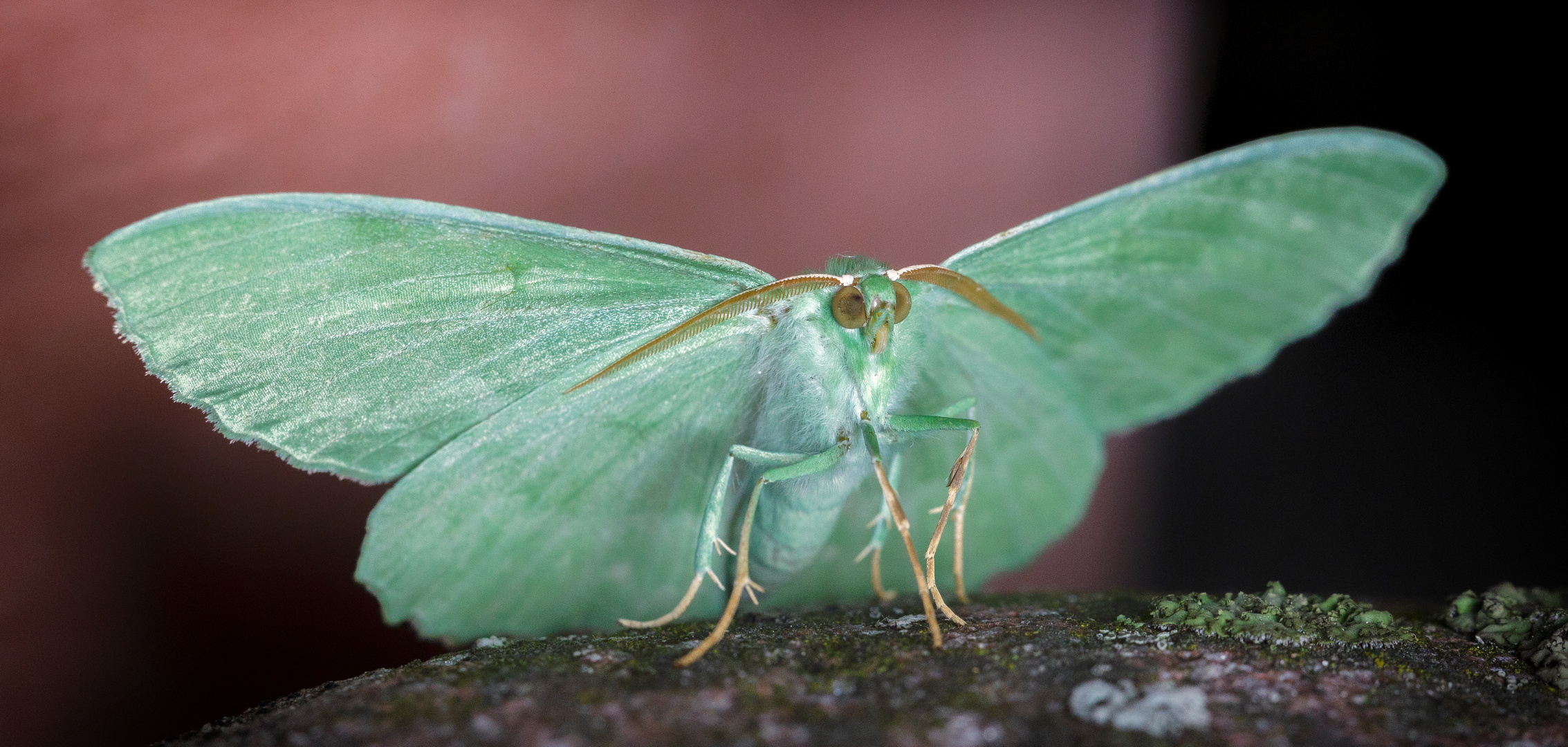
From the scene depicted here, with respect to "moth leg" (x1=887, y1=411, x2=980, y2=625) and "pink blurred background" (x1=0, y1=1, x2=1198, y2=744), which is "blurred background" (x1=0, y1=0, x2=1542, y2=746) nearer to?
"pink blurred background" (x1=0, y1=1, x2=1198, y2=744)

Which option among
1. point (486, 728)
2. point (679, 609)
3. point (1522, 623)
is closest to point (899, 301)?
point (679, 609)

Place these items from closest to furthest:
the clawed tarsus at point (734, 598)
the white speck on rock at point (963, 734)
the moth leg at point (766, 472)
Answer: the white speck on rock at point (963, 734), the clawed tarsus at point (734, 598), the moth leg at point (766, 472)

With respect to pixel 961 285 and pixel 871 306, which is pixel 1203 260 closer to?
pixel 961 285

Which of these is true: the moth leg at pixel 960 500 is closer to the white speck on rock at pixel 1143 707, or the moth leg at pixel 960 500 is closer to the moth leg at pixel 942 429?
the moth leg at pixel 942 429

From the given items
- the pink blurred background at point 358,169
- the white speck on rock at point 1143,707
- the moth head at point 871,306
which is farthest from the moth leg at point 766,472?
the pink blurred background at point 358,169

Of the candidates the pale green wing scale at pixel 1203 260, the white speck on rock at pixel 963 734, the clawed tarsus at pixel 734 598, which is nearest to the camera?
the white speck on rock at pixel 963 734

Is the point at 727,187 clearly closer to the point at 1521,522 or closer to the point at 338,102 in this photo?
the point at 338,102

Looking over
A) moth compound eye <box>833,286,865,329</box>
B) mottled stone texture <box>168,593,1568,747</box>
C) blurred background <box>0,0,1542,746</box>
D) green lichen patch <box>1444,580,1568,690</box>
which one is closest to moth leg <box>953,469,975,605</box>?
mottled stone texture <box>168,593,1568,747</box>
